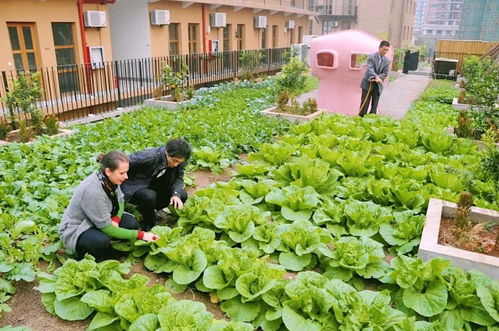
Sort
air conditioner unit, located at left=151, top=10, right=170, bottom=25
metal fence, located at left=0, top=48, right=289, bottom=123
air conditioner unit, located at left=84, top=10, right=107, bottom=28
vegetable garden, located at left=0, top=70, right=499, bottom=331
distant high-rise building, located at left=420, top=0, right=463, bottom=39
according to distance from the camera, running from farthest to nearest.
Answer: distant high-rise building, located at left=420, top=0, right=463, bottom=39 < air conditioner unit, located at left=151, top=10, right=170, bottom=25 < air conditioner unit, located at left=84, top=10, right=107, bottom=28 < metal fence, located at left=0, top=48, right=289, bottom=123 < vegetable garden, located at left=0, top=70, right=499, bottom=331

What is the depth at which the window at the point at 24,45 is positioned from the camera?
32.6 feet

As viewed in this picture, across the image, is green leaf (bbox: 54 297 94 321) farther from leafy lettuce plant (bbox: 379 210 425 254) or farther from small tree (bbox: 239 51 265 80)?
small tree (bbox: 239 51 265 80)

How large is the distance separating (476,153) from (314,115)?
347cm

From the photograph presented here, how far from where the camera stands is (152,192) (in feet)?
13.9

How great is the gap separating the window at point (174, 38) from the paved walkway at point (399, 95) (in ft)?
16.7

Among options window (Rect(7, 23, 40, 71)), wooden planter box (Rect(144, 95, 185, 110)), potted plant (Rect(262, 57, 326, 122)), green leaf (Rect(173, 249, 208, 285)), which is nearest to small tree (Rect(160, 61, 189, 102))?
wooden planter box (Rect(144, 95, 185, 110))

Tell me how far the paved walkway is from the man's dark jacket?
25.9 feet

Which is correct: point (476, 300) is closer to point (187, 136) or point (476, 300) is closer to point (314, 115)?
point (187, 136)

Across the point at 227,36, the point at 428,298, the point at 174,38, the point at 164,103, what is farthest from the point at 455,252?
the point at 227,36

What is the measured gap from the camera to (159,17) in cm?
1373

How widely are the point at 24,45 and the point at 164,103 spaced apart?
351 centimetres

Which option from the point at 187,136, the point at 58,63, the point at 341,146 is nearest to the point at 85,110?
the point at 58,63

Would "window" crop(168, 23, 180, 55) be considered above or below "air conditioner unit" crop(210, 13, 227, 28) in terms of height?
below

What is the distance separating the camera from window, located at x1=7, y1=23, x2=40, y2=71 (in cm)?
994
